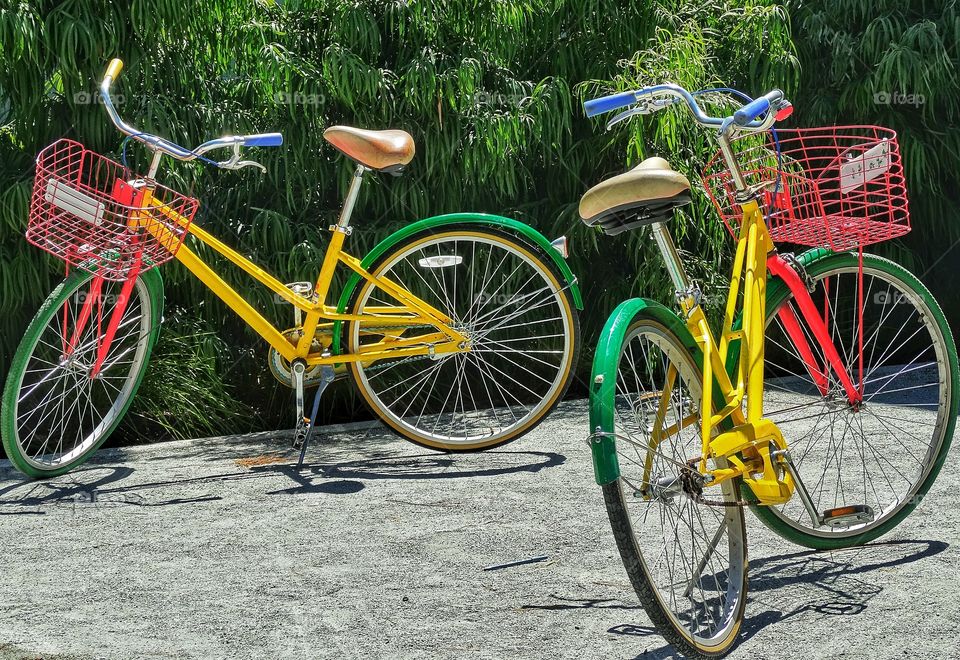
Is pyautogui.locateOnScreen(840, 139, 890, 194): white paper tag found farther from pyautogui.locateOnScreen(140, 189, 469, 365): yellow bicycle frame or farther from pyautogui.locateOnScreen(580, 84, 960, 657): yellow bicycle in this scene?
pyautogui.locateOnScreen(140, 189, 469, 365): yellow bicycle frame

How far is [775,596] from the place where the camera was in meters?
2.79

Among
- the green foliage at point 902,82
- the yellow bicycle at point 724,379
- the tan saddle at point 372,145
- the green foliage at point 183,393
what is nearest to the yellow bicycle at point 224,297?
the tan saddle at point 372,145

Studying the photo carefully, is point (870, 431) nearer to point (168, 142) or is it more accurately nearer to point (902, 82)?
point (902, 82)

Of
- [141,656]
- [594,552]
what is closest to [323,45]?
[594,552]

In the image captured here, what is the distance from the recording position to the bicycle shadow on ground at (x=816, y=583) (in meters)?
2.65

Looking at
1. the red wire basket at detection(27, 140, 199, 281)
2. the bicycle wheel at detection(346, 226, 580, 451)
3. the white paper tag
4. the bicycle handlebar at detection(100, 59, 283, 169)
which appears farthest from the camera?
the bicycle wheel at detection(346, 226, 580, 451)

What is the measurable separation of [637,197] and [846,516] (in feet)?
3.40

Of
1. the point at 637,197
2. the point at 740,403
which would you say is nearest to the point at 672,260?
the point at 637,197

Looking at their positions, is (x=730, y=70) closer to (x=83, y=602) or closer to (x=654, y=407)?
(x=654, y=407)

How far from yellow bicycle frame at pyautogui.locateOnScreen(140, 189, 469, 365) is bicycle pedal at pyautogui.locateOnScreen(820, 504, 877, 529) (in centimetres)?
144

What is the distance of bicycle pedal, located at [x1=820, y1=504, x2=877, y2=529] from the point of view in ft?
9.71

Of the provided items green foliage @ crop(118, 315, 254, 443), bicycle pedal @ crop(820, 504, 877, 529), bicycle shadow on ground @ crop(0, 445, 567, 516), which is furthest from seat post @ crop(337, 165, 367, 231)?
bicycle pedal @ crop(820, 504, 877, 529)

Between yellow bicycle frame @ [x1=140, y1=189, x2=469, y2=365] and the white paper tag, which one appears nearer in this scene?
the white paper tag

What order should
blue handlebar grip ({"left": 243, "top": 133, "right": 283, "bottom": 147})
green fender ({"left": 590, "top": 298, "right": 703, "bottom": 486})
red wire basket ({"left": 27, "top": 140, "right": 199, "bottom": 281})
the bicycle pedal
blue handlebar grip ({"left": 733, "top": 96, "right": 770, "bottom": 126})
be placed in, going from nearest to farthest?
1. green fender ({"left": 590, "top": 298, "right": 703, "bottom": 486})
2. blue handlebar grip ({"left": 733, "top": 96, "right": 770, "bottom": 126})
3. the bicycle pedal
4. red wire basket ({"left": 27, "top": 140, "right": 199, "bottom": 281})
5. blue handlebar grip ({"left": 243, "top": 133, "right": 283, "bottom": 147})
